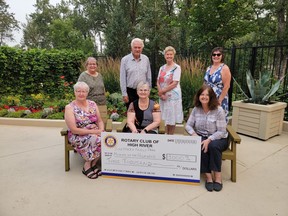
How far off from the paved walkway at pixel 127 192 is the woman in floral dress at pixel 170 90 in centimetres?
98

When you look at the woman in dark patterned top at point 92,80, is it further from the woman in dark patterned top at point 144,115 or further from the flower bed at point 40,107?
the flower bed at point 40,107

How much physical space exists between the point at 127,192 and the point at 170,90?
158 centimetres

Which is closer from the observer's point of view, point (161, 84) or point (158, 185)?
point (158, 185)

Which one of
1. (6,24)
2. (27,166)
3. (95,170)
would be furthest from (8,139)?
(6,24)

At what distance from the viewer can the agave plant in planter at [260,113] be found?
3.87 m

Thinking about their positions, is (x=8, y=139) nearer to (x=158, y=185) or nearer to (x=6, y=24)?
(x=158, y=185)

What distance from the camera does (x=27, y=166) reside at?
2.97 metres

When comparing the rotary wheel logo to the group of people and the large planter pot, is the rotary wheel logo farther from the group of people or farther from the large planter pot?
the large planter pot

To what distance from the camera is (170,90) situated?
10.9ft

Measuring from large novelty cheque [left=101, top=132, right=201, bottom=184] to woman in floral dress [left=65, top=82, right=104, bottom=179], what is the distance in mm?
191

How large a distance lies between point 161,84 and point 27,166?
214cm

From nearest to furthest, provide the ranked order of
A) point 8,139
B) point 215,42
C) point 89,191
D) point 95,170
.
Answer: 1. point 89,191
2. point 95,170
3. point 8,139
4. point 215,42

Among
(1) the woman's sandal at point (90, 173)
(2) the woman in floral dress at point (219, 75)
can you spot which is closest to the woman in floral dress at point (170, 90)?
(2) the woman in floral dress at point (219, 75)

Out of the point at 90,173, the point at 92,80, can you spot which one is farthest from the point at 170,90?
the point at 90,173
